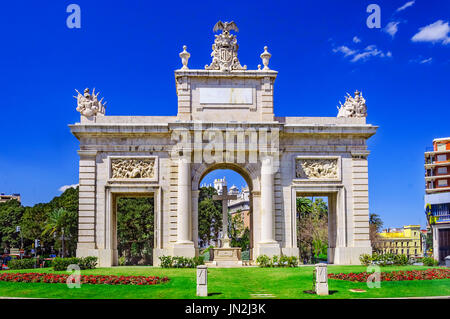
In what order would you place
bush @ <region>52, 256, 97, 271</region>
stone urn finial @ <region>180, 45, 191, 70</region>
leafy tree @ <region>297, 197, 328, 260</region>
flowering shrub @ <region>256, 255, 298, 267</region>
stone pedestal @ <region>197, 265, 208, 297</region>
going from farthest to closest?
leafy tree @ <region>297, 197, 328, 260</region>, stone urn finial @ <region>180, 45, 191, 70</region>, flowering shrub @ <region>256, 255, 298, 267</region>, bush @ <region>52, 256, 97, 271</region>, stone pedestal @ <region>197, 265, 208, 297</region>

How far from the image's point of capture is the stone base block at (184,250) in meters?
34.7

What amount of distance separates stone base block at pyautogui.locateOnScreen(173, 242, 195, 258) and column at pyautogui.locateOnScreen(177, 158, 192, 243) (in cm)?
37

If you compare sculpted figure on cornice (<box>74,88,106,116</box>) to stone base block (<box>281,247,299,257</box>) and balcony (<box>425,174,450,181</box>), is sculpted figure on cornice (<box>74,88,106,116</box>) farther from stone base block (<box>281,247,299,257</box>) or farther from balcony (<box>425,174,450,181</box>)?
balcony (<box>425,174,450,181</box>)

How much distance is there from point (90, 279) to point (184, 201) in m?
12.0

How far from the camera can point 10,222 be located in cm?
8388

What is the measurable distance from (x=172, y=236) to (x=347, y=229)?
40.5 feet

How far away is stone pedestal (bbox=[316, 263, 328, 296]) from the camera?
2002 cm

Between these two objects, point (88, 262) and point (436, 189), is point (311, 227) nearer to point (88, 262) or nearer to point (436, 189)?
point (436, 189)

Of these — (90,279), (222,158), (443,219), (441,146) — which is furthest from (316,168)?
(441,146)

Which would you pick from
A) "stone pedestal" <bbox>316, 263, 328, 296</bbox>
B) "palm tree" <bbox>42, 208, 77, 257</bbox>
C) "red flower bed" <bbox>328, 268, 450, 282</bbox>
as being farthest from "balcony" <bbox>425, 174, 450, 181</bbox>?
"stone pedestal" <bbox>316, 263, 328, 296</bbox>

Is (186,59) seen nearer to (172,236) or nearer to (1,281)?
(172,236)

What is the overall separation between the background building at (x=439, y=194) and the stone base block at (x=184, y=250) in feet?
156

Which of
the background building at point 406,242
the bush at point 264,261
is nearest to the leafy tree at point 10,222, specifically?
the bush at point 264,261

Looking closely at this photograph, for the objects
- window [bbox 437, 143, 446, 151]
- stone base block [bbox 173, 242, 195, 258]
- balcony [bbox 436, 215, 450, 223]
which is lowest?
stone base block [bbox 173, 242, 195, 258]
